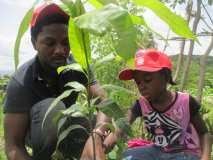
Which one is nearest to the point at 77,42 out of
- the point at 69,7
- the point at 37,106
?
the point at 69,7

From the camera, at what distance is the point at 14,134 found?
187cm

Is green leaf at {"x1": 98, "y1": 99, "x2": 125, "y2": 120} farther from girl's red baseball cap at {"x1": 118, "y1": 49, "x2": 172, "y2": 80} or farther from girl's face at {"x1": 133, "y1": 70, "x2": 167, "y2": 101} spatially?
girl's face at {"x1": 133, "y1": 70, "x2": 167, "y2": 101}

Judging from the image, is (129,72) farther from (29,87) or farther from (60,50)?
(60,50)

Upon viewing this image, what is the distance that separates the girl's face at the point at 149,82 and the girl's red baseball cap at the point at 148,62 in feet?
0.17

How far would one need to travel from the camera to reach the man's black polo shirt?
6.20 feet

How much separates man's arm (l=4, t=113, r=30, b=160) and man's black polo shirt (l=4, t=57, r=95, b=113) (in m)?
0.03

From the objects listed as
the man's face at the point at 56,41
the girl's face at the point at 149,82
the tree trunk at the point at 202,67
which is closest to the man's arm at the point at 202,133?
the girl's face at the point at 149,82

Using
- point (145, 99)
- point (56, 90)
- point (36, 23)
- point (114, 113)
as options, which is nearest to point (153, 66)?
point (145, 99)

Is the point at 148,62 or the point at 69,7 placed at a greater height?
the point at 69,7

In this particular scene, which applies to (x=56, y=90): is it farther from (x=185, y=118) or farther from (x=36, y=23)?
(x=185, y=118)

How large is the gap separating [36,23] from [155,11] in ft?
3.06

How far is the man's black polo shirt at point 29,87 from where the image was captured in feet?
6.20

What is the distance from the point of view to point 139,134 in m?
3.36

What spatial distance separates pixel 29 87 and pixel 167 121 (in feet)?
2.72
